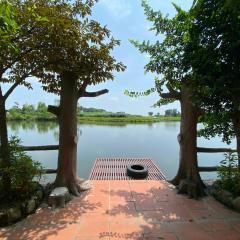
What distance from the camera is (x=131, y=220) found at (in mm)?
4434

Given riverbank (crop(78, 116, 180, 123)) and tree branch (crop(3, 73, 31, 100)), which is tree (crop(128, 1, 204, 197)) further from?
riverbank (crop(78, 116, 180, 123))

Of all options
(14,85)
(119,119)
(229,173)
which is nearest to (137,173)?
(229,173)

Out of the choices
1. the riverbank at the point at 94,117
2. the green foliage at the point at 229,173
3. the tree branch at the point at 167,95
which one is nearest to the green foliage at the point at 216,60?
the green foliage at the point at 229,173

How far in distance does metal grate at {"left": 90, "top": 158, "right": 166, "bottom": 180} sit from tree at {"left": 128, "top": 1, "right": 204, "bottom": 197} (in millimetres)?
1755

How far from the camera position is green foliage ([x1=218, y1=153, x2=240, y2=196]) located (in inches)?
206

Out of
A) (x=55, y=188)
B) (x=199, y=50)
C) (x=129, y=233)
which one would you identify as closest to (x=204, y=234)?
(x=129, y=233)

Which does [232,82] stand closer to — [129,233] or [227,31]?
[227,31]

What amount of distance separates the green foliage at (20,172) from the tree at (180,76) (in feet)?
9.16

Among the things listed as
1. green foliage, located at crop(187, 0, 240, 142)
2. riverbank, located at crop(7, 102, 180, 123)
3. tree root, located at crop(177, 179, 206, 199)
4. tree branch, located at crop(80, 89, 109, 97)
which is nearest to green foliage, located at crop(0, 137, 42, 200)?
tree branch, located at crop(80, 89, 109, 97)

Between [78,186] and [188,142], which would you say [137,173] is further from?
[78,186]

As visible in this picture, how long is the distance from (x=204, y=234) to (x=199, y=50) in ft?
8.05

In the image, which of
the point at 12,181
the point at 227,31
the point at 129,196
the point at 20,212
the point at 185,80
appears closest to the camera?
the point at 227,31

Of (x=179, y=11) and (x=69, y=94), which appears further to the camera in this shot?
(x=69, y=94)

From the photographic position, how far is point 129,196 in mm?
5637
